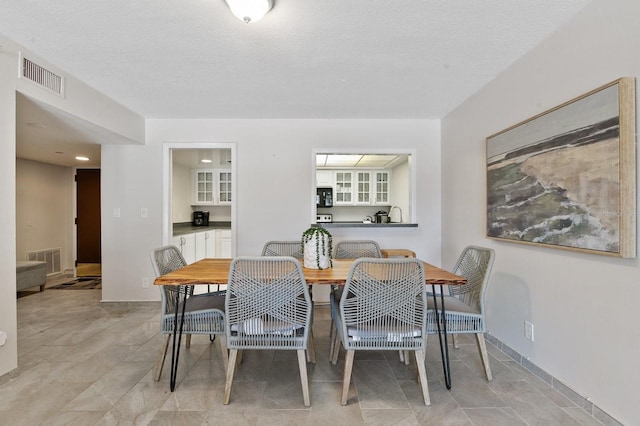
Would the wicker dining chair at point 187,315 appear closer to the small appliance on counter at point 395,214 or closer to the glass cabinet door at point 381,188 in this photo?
the small appliance on counter at point 395,214

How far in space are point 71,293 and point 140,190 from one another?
203 centimetres

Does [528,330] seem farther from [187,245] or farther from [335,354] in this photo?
[187,245]

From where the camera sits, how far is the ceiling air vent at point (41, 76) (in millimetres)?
2074

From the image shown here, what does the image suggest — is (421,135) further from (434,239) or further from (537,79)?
(537,79)

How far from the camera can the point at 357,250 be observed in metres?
2.80

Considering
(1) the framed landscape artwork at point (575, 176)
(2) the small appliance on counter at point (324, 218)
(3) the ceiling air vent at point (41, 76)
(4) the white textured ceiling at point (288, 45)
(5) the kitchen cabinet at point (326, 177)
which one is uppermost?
(4) the white textured ceiling at point (288, 45)

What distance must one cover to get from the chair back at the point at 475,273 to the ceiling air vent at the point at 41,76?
11.3 ft

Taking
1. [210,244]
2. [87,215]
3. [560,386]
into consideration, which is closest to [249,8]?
[560,386]

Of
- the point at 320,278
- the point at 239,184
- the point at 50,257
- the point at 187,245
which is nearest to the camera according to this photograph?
the point at 320,278

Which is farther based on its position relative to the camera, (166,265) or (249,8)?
(166,265)

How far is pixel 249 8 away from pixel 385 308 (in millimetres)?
1817

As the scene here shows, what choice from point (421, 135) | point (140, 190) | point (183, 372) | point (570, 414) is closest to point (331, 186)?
point (421, 135)

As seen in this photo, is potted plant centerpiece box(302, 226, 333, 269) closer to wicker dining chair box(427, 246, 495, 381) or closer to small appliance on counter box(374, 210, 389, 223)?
wicker dining chair box(427, 246, 495, 381)

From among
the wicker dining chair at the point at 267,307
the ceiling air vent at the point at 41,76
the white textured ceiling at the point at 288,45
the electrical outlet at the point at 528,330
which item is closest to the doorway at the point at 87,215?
the white textured ceiling at the point at 288,45
